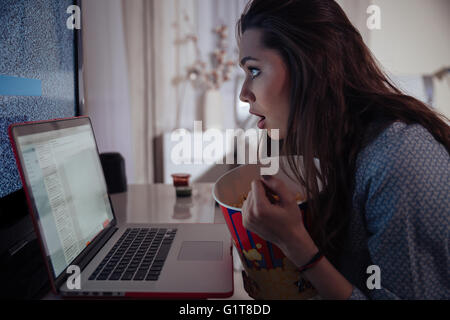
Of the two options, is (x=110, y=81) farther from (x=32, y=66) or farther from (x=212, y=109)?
(x=32, y=66)

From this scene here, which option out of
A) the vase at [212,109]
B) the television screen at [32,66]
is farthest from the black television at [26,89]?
the vase at [212,109]

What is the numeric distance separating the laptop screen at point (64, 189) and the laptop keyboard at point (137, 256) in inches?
2.1

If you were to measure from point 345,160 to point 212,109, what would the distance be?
1.98 meters

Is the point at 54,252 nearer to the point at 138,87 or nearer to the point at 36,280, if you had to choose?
the point at 36,280

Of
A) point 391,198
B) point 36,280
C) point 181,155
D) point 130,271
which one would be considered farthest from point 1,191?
point 181,155

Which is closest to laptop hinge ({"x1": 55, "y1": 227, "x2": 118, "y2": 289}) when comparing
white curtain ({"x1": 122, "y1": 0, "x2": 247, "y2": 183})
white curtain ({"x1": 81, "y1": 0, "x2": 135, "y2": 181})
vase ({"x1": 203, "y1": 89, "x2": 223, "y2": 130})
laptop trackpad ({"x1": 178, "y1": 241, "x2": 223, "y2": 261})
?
laptop trackpad ({"x1": 178, "y1": 241, "x2": 223, "y2": 261})

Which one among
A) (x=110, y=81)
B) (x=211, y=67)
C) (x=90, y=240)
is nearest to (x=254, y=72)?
(x=90, y=240)

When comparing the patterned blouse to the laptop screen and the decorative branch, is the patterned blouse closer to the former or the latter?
the laptop screen

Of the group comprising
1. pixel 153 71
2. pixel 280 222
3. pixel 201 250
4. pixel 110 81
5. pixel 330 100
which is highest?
pixel 153 71

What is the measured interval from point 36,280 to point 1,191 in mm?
212

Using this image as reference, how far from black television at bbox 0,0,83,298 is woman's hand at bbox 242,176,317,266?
1.25 feet

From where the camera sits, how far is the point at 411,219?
18.1 inches

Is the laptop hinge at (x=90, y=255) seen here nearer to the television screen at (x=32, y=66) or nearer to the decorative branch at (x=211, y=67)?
the television screen at (x=32, y=66)

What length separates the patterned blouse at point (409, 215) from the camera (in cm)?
46
